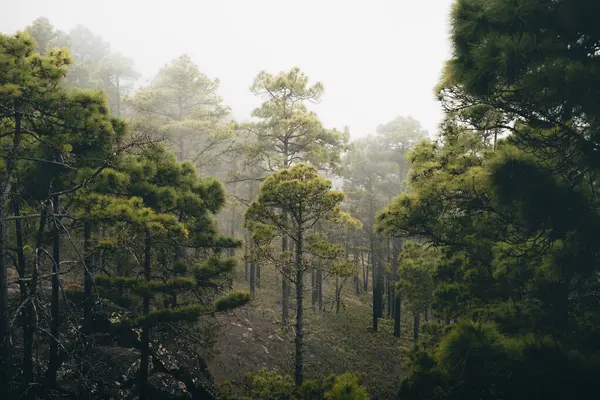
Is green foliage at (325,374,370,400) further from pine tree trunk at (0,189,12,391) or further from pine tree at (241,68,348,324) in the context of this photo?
pine tree at (241,68,348,324)

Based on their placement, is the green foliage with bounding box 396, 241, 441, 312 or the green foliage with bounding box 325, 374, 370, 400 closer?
the green foliage with bounding box 325, 374, 370, 400

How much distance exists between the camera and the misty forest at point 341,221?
4.54m

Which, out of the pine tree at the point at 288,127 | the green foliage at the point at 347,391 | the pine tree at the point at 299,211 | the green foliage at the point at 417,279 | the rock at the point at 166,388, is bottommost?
the rock at the point at 166,388

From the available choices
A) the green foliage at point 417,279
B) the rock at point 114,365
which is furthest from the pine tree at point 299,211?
the green foliage at point 417,279

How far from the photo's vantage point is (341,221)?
1084 cm

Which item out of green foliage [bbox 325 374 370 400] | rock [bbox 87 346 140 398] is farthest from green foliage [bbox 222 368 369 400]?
rock [bbox 87 346 140 398]

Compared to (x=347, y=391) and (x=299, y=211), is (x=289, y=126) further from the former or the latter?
(x=347, y=391)

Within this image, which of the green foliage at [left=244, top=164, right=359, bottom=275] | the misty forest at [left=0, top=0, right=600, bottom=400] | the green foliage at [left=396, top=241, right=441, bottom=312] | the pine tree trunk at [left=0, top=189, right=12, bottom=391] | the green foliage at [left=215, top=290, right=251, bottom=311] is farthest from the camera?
the green foliage at [left=396, top=241, right=441, bottom=312]

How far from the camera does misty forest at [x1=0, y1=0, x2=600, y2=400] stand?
4.54 metres

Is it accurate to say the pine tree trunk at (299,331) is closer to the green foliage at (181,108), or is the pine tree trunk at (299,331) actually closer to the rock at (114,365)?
the rock at (114,365)

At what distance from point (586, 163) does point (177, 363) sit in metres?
10.9

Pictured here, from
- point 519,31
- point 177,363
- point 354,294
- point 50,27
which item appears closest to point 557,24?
point 519,31

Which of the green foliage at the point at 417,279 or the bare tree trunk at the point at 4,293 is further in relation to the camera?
the green foliage at the point at 417,279

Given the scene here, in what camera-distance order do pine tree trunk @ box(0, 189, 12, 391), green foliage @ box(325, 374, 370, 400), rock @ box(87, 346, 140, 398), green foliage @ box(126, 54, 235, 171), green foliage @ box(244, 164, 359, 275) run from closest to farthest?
green foliage @ box(325, 374, 370, 400), pine tree trunk @ box(0, 189, 12, 391), rock @ box(87, 346, 140, 398), green foliage @ box(244, 164, 359, 275), green foliage @ box(126, 54, 235, 171)
